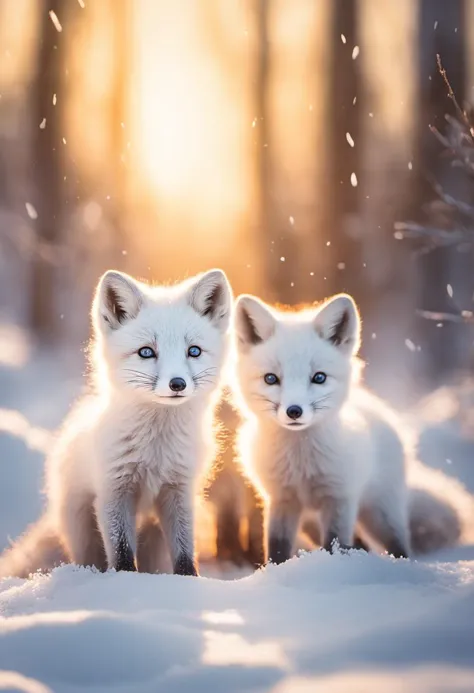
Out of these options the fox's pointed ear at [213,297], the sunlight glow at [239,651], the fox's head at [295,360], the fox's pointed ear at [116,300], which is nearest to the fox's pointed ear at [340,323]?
the fox's head at [295,360]

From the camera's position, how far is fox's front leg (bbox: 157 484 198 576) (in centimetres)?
284

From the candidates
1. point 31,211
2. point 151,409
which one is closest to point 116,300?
point 151,409

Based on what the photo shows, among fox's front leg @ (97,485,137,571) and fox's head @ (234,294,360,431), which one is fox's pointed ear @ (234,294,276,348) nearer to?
fox's head @ (234,294,360,431)

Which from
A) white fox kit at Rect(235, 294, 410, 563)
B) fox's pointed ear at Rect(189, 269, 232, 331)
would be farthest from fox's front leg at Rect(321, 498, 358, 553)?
fox's pointed ear at Rect(189, 269, 232, 331)

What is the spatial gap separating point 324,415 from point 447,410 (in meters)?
3.95

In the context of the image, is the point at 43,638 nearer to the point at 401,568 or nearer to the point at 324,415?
the point at 401,568

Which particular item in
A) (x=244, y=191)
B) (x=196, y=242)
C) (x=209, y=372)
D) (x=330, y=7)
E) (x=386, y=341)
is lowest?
(x=209, y=372)

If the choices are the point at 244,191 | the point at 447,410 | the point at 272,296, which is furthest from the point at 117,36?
the point at 447,410

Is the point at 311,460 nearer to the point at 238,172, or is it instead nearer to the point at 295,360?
the point at 295,360

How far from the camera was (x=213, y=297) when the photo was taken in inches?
114

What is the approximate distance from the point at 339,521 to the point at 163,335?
1.08 meters

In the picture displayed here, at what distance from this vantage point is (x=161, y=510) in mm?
2908

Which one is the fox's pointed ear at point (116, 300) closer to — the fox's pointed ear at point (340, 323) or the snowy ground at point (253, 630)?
the fox's pointed ear at point (340, 323)

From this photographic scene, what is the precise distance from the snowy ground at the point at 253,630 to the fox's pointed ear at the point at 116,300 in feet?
2.92
